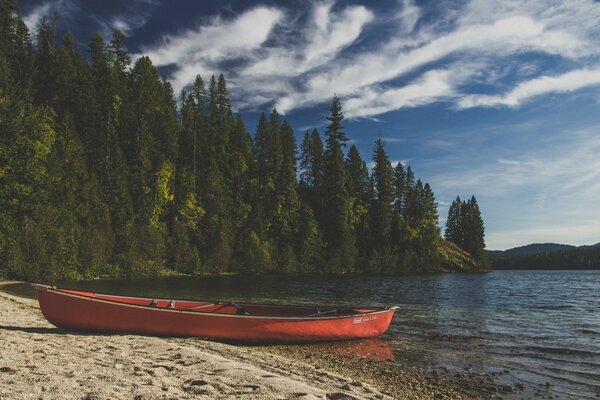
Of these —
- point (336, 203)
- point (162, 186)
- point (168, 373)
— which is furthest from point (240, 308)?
point (336, 203)

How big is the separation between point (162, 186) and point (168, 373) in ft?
169

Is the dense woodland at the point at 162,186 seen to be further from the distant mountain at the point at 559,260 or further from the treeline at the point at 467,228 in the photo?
the distant mountain at the point at 559,260

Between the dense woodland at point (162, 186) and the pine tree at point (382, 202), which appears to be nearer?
the dense woodland at point (162, 186)

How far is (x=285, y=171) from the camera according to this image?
68750 mm

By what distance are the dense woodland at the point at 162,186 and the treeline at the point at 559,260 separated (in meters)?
74.2

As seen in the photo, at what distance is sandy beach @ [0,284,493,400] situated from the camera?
5762 mm

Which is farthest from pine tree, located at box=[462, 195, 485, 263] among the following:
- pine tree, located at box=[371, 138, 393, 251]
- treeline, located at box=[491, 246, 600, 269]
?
treeline, located at box=[491, 246, 600, 269]

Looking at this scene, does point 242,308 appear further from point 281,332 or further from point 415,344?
point 415,344

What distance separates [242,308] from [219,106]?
67.9 metres

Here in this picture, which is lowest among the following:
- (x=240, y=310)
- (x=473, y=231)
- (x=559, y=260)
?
(x=240, y=310)

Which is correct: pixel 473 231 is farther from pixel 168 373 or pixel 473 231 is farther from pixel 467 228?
pixel 168 373


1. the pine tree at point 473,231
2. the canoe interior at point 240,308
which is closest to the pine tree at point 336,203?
the pine tree at point 473,231

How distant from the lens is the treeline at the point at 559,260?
471ft

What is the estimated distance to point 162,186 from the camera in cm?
5544
